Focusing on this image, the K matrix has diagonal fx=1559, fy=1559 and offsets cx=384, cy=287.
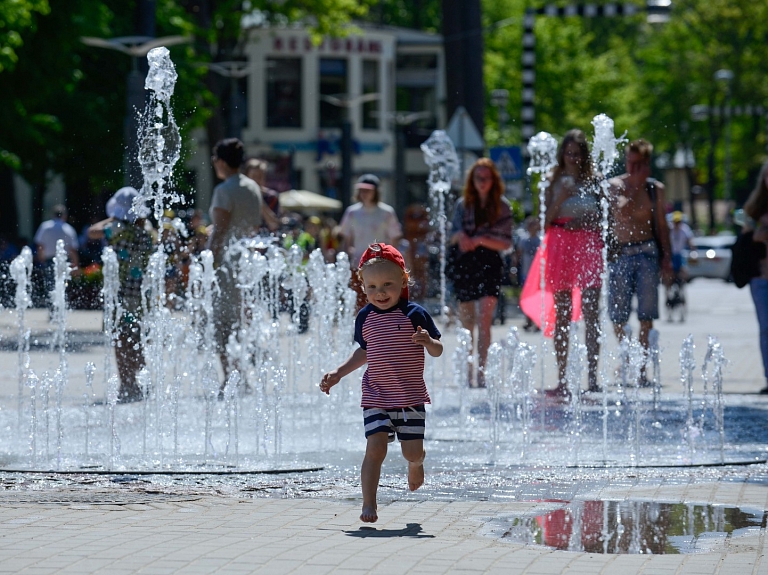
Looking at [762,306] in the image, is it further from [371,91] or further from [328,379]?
[371,91]

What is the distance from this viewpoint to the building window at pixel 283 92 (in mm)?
59375

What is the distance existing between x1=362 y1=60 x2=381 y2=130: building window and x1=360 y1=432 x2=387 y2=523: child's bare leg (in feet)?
180

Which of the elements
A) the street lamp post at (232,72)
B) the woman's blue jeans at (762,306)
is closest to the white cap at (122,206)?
the woman's blue jeans at (762,306)

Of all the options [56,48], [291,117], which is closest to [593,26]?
[291,117]

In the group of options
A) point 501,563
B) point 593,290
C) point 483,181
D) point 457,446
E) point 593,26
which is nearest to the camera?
point 501,563

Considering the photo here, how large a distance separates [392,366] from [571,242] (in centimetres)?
531

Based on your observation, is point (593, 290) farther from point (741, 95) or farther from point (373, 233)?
point (741, 95)

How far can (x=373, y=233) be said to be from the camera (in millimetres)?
13570

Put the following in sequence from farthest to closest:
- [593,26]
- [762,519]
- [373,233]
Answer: [593,26] → [373,233] → [762,519]

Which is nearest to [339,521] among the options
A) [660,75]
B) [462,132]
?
[462,132]

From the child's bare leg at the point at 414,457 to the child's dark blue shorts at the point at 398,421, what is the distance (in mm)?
24

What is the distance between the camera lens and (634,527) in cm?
605

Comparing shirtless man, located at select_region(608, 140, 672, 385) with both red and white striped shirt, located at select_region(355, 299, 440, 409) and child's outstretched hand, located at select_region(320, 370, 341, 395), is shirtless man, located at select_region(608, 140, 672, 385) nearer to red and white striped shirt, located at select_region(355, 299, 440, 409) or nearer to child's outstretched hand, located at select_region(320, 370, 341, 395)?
red and white striped shirt, located at select_region(355, 299, 440, 409)

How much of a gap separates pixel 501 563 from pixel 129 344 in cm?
675
